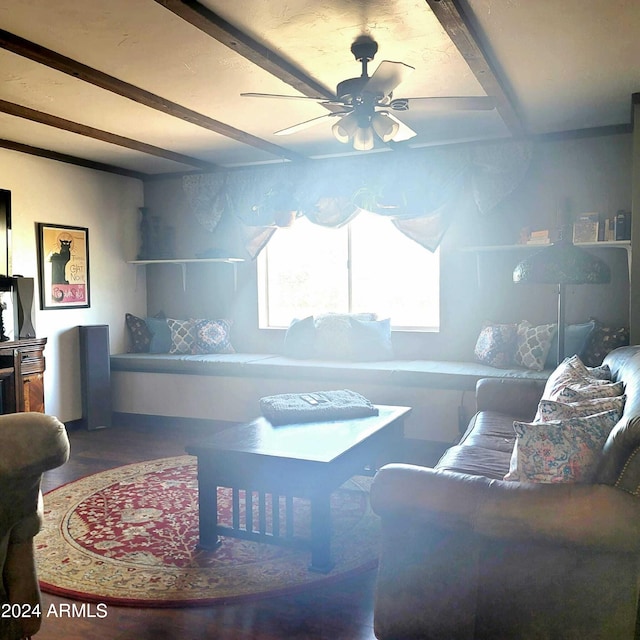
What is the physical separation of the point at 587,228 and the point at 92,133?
3.63 m

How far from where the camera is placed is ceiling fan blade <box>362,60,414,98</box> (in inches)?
102

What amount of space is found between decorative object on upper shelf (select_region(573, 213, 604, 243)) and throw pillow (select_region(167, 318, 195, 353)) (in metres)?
3.43

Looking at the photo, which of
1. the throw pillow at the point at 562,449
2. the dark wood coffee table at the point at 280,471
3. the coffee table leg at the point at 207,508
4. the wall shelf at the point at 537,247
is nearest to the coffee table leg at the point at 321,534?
the dark wood coffee table at the point at 280,471

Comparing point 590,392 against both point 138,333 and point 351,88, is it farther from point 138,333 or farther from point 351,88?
point 138,333

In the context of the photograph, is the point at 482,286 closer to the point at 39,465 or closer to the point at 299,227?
the point at 299,227

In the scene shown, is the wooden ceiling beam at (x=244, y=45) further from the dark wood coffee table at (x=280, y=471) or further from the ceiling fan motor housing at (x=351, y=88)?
the dark wood coffee table at (x=280, y=471)

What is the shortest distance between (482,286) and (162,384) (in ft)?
9.54

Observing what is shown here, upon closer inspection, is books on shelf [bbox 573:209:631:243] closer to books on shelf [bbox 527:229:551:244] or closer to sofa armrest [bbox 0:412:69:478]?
books on shelf [bbox 527:229:551:244]

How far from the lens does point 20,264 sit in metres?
4.91

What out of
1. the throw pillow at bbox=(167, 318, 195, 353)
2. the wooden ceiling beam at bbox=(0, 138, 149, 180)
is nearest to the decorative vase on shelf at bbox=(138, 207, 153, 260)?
the wooden ceiling beam at bbox=(0, 138, 149, 180)

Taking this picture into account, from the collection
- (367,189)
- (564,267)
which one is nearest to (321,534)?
(564,267)

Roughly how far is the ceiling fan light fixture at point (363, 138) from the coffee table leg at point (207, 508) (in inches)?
67.9

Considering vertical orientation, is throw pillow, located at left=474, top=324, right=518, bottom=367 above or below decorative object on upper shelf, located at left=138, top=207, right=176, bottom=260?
below

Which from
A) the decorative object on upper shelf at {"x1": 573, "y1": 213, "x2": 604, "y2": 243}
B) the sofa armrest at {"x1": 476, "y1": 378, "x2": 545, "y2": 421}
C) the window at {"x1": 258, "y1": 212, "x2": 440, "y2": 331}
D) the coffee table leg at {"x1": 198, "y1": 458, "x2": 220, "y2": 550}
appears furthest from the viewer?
the window at {"x1": 258, "y1": 212, "x2": 440, "y2": 331}
